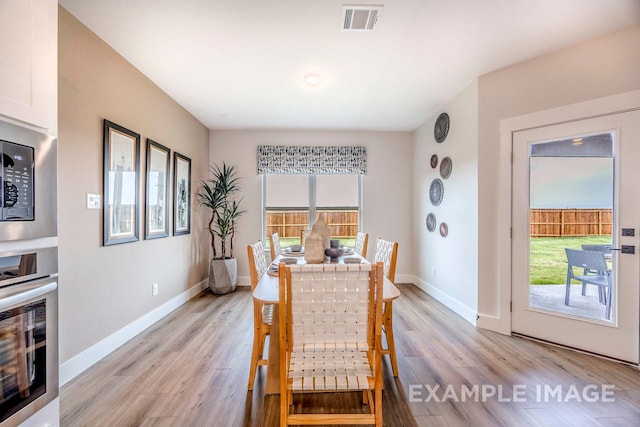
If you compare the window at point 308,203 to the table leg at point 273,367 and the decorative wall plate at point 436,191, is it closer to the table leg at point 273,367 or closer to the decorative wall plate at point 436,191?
the decorative wall plate at point 436,191

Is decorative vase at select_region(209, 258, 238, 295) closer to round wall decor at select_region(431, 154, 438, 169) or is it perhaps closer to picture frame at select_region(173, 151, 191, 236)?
picture frame at select_region(173, 151, 191, 236)

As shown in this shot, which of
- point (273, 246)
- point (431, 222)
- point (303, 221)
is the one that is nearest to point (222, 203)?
point (303, 221)

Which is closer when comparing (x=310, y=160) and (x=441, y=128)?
(x=441, y=128)

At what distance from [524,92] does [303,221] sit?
3.43 metres

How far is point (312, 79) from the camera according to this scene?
2980mm

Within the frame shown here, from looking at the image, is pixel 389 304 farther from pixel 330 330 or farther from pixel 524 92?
pixel 524 92

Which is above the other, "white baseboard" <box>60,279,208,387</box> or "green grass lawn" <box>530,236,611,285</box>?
"green grass lawn" <box>530,236,611,285</box>

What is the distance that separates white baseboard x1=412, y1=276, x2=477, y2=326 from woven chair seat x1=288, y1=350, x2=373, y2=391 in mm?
2231

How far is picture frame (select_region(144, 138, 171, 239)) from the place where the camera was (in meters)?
3.01

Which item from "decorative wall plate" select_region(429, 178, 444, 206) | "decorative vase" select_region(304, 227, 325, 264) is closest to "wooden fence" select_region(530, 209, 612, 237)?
"decorative wall plate" select_region(429, 178, 444, 206)

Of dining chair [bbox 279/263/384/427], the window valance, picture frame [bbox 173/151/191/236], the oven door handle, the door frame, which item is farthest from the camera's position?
the window valance

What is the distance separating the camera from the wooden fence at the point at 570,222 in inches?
97.3

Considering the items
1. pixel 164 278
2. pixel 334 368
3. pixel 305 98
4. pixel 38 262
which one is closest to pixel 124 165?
pixel 164 278

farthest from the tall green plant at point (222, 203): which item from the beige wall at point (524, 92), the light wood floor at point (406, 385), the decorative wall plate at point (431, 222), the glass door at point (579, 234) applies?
the glass door at point (579, 234)
